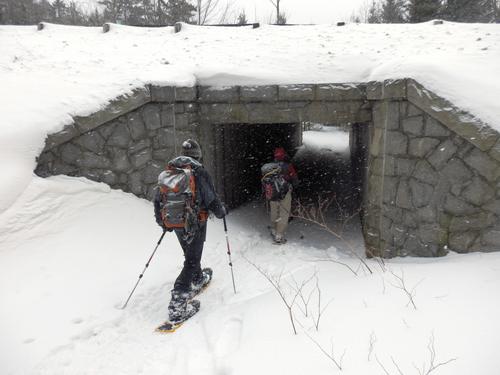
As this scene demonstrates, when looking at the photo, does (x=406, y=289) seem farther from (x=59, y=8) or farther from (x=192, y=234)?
(x=59, y=8)

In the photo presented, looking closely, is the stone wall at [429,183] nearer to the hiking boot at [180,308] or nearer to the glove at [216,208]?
the glove at [216,208]

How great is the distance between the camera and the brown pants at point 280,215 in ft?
21.8

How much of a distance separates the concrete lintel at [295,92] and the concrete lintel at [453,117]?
1.61 metres

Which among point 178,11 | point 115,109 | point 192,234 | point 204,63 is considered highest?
point 178,11

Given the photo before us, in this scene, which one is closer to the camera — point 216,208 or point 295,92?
point 216,208

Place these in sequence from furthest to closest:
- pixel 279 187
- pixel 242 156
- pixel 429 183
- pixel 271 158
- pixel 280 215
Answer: pixel 271 158, pixel 242 156, pixel 280 215, pixel 279 187, pixel 429 183

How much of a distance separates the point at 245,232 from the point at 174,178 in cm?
315

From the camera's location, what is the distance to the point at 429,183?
16.1 ft

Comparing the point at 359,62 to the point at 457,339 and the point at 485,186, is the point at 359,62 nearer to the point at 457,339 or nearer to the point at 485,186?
the point at 485,186

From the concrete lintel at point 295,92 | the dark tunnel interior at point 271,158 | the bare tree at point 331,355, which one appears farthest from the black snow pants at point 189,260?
the dark tunnel interior at point 271,158

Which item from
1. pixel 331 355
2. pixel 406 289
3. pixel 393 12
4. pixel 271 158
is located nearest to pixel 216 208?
pixel 331 355

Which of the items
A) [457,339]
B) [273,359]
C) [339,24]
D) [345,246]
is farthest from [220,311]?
[339,24]

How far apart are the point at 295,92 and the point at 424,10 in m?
17.1

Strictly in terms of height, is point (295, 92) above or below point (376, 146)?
above
